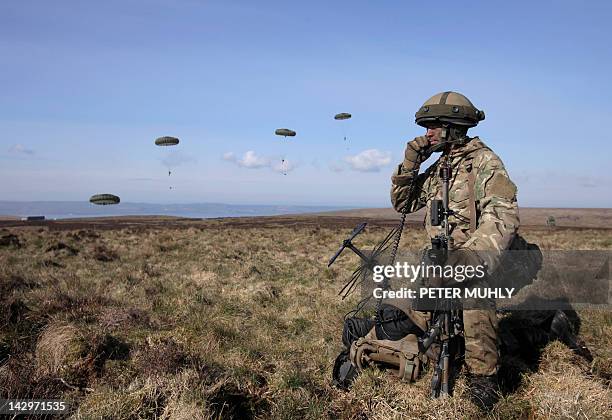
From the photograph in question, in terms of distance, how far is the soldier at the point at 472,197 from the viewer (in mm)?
3756

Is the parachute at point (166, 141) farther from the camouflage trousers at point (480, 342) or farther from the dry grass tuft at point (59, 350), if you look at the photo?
the camouflage trousers at point (480, 342)

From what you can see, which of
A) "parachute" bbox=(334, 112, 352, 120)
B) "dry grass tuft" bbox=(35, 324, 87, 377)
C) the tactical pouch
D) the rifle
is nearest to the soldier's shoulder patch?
the rifle

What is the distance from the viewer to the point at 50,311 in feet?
23.4

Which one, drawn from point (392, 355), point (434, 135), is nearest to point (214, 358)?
point (392, 355)

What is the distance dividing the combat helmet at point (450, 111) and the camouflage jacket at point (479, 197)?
0.24 meters

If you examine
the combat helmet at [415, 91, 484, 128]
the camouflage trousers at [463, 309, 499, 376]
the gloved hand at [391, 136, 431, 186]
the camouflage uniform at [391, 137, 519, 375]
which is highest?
the combat helmet at [415, 91, 484, 128]

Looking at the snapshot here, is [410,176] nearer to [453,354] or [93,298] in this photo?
[453,354]

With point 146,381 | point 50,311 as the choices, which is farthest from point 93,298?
point 146,381

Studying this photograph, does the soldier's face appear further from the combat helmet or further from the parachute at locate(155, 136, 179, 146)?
the parachute at locate(155, 136, 179, 146)

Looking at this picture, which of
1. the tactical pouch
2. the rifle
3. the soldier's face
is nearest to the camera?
the rifle

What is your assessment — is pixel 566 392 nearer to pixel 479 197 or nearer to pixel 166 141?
pixel 479 197

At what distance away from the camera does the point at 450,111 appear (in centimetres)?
436

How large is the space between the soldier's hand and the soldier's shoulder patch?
27.2 inches

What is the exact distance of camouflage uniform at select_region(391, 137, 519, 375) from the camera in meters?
3.75
